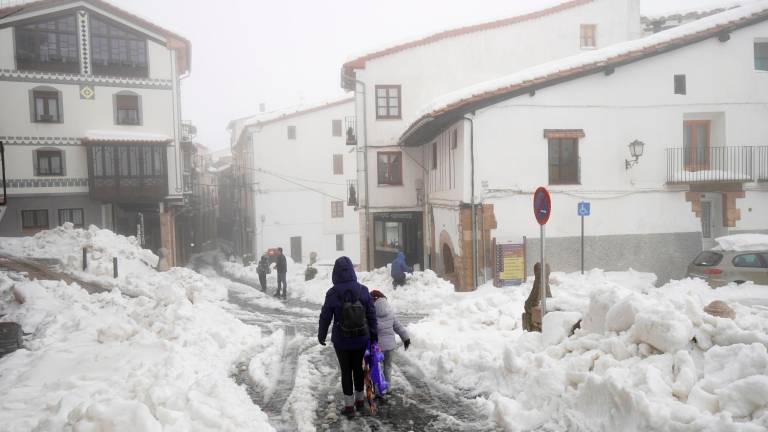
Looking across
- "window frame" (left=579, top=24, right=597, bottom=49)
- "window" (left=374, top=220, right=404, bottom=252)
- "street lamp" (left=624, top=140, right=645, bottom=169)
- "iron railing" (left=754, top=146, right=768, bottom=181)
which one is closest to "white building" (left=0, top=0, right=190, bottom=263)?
"window" (left=374, top=220, right=404, bottom=252)

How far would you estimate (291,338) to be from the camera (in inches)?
433

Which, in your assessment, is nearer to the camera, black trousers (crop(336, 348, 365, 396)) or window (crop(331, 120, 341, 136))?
black trousers (crop(336, 348, 365, 396))

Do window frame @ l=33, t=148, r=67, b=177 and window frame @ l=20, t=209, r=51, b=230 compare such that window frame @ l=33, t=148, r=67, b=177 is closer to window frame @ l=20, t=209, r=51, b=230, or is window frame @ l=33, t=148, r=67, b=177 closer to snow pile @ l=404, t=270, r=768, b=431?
window frame @ l=20, t=209, r=51, b=230

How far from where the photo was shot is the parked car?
1273cm

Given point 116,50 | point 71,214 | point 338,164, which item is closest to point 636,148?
point 338,164

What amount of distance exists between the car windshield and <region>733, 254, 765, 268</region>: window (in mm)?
338

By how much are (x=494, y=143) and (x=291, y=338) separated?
8.90m

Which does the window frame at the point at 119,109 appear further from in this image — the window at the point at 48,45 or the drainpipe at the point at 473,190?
the drainpipe at the point at 473,190

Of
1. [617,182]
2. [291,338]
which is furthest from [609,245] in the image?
[291,338]

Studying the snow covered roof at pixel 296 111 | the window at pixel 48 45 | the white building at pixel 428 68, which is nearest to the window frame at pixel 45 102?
the window at pixel 48 45

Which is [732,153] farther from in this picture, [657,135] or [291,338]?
[291,338]

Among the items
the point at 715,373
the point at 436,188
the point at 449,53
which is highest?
the point at 449,53

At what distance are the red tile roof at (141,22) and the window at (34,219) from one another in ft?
28.4

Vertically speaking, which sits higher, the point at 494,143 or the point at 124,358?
the point at 494,143
